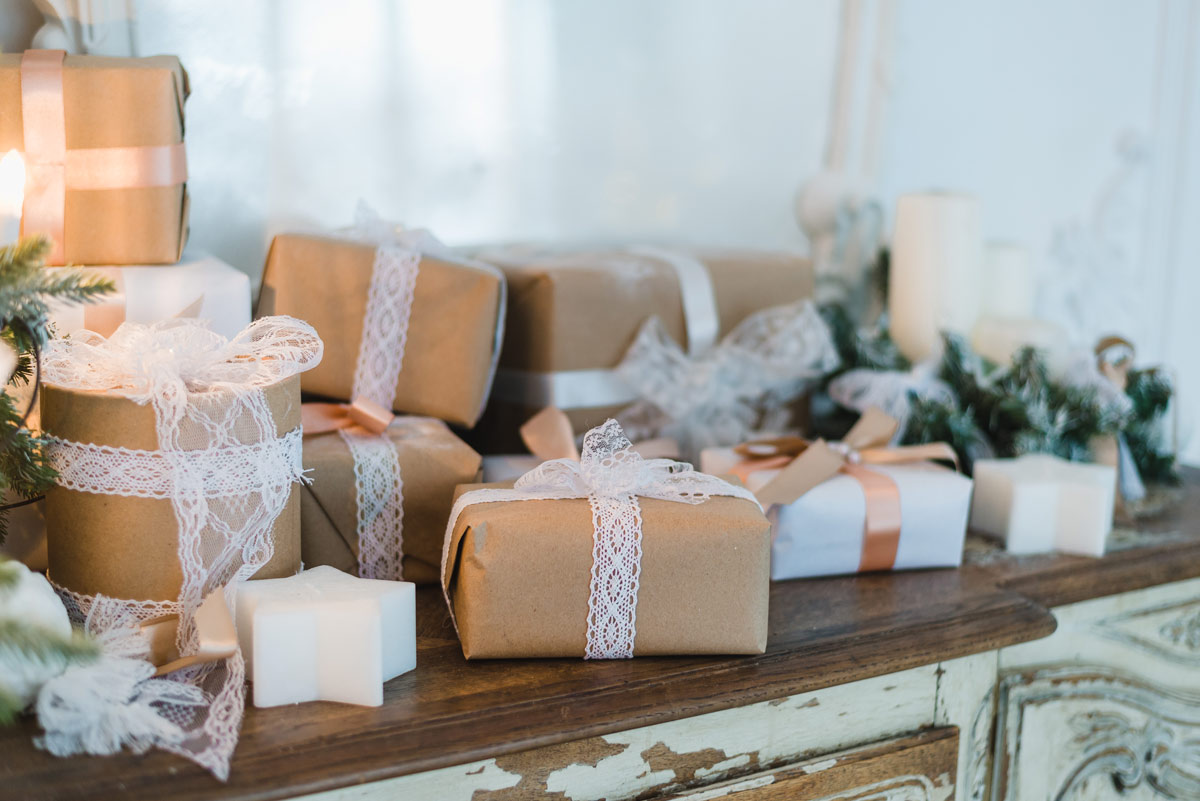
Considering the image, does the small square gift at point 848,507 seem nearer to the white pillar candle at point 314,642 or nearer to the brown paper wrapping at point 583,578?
the brown paper wrapping at point 583,578

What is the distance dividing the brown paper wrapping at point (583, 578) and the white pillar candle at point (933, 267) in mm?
766

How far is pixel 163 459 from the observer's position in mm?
788

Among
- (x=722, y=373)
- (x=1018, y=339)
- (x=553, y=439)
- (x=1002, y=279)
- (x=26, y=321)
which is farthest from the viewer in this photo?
(x=1002, y=279)

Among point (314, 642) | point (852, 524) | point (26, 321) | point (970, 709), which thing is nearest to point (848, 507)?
point (852, 524)

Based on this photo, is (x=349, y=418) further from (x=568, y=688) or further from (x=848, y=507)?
(x=848, y=507)

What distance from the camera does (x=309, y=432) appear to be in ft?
3.36

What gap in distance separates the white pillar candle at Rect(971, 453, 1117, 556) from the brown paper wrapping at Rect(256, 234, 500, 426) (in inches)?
25.5

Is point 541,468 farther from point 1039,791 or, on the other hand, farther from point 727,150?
point 727,150

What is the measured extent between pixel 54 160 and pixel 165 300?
0.16 meters

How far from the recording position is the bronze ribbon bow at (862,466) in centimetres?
108

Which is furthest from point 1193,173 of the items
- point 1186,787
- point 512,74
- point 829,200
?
point 512,74

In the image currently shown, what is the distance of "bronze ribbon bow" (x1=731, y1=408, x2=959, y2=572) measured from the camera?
1078 mm

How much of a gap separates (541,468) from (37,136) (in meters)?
→ 0.56

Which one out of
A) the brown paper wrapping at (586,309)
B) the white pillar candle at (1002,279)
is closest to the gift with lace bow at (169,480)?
the brown paper wrapping at (586,309)
